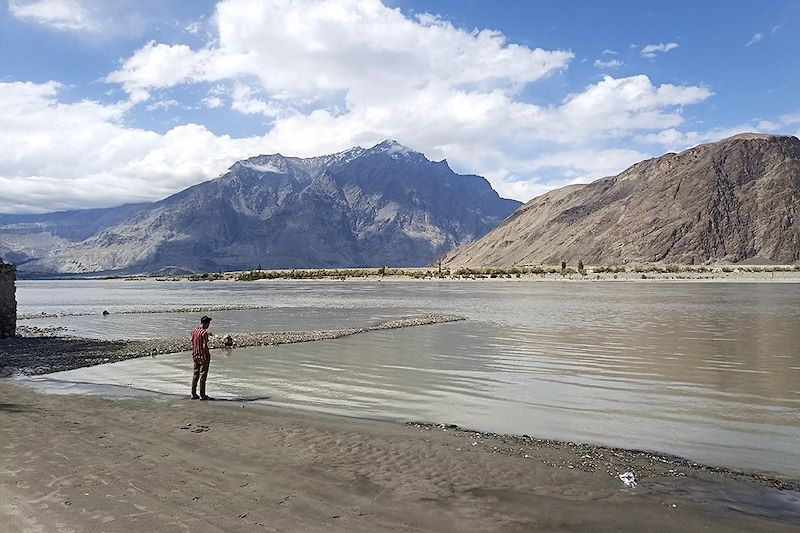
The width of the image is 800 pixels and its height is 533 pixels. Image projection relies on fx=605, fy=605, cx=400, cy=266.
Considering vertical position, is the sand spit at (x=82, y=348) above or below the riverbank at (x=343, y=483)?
below

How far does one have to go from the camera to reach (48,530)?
7223 mm

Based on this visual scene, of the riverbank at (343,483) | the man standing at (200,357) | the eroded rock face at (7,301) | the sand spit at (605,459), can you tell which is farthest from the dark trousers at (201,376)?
the eroded rock face at (7,301)

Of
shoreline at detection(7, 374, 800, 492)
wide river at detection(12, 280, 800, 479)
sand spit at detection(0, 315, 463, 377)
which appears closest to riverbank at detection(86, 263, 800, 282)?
wide river at detection(12, 280, 800, 479)

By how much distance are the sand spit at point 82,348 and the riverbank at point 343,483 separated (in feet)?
34.3

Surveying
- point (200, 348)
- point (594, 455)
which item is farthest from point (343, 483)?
point (200, 348)

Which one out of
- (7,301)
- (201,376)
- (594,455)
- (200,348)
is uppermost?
(7,301)

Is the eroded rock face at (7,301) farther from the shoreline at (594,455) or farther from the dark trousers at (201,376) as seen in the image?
the shoreline at (594,455)

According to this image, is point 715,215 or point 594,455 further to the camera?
point 715,215

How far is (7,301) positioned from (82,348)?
7.37 meters

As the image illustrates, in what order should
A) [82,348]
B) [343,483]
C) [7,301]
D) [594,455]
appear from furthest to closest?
[7,301]
[82,348]
[594,455]
[343,483]

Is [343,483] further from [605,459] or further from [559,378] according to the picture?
[559,378]

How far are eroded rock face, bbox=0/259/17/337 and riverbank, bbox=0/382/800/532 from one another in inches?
819

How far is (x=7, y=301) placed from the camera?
3094 centimetres

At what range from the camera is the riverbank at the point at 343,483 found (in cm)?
772
